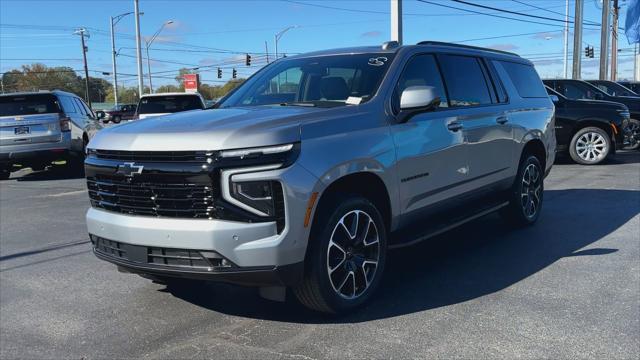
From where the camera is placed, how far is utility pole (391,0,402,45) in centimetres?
1466

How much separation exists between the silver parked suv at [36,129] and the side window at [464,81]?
9.76m

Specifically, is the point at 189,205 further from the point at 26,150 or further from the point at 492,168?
the point at 26,150

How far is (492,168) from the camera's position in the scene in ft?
19.5

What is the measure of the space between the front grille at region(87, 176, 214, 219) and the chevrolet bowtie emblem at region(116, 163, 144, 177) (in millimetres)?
57

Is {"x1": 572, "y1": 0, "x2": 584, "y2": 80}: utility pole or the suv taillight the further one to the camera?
{"x1": 572, "y1": 0, "x2": 584, "y2": 80}: utility pole

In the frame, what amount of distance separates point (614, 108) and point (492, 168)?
828 cm

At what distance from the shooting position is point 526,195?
22.2ft

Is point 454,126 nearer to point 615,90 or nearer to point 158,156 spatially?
point 158,156

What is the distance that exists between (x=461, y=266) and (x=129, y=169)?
10.2 ft

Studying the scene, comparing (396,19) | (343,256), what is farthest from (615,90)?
(343,256)

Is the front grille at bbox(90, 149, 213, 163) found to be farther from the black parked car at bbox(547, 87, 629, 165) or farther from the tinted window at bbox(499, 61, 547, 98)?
the black parked car at bbox(547, 87, 629, 165)

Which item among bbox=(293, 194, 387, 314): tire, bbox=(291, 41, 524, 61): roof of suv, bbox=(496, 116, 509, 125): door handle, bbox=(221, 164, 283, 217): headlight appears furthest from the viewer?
bbox=(496, 116, 509, 125): door handle

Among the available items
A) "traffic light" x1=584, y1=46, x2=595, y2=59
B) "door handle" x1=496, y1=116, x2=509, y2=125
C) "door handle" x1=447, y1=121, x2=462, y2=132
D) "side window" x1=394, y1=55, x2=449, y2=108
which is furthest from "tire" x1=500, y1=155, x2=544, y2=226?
"traffic light" x1=584, y1=46, x2=595, y2=59

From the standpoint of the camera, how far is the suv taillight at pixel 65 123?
12648 mm
